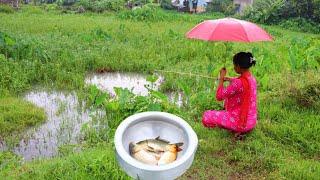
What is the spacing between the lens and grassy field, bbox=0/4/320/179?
165 inches

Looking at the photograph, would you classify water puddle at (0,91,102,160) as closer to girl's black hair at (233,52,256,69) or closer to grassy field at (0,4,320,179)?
grassy field at (0,4,320,179)

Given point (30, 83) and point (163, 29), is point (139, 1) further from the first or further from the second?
point (30, 83)

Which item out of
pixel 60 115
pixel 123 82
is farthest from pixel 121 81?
pixel 60 115

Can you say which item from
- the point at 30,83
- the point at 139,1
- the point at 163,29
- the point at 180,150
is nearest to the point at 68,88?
the point at 30,83

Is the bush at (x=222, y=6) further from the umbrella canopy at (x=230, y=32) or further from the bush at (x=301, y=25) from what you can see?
the umbrella canopy at (x=230, y=32)

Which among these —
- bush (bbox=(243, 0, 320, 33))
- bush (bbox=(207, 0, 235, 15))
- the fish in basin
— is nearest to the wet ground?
the fish in basin

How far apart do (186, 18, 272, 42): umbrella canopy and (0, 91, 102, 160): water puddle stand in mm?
2146

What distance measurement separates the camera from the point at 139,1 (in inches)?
870

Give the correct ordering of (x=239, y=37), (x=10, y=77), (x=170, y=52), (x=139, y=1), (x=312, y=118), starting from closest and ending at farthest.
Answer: (x=239, y=37), (x=312, y=118), (x=10, y=77), (x=170, y=52), (x=139, y=1)

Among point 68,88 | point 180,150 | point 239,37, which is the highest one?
point 239,37

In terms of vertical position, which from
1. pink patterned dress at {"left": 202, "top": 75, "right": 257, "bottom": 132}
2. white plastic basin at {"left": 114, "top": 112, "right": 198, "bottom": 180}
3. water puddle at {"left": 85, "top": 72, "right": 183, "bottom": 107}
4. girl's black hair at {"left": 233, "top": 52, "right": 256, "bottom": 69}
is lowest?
water puddle at {"left": 85, "top": 72, "right": 183, "bottom": 107}

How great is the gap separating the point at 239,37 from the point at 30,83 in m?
4.33

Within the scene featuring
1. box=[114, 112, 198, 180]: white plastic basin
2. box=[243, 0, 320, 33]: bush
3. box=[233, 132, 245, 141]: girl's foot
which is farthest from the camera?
box=[243, 0, 320, 33]: bush

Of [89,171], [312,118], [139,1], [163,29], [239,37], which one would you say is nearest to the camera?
[89,171]
